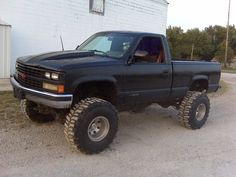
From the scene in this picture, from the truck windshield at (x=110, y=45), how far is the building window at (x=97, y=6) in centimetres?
892

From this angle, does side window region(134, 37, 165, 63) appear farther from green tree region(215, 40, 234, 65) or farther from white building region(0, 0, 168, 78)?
green tree region(215, 40, 234, 65)

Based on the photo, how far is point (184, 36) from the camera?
57.2 m

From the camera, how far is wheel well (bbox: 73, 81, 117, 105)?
6328 millimetres

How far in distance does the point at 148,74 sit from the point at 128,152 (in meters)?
1.59

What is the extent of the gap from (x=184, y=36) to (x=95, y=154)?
52.8 metres

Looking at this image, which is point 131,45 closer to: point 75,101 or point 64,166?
point 75,101

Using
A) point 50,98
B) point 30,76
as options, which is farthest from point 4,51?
point 50,98

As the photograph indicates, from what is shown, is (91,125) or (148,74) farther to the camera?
(148,74)

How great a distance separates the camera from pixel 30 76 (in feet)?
20.4

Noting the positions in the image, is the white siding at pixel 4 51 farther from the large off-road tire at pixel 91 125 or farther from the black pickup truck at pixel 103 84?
the large off-road tire at pixel 91 125

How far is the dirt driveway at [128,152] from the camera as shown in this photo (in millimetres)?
5465

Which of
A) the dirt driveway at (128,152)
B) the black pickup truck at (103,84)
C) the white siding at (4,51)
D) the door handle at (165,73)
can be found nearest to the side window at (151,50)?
the black pickup truck at (103,84)

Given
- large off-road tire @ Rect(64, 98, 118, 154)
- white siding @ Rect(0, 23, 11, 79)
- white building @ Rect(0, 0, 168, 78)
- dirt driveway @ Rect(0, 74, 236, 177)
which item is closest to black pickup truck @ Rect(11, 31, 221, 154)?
large off-road tire @ Rect(64, 98, 118, 154)

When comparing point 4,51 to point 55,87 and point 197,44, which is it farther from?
point 197,44
